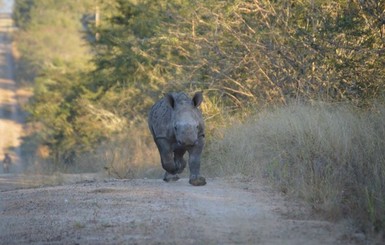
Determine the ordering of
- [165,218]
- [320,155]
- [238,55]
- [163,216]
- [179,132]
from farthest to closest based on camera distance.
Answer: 1. [238,55]
2. [179,132]
3. [320,155]
4. [163,216]
5. [165,218]

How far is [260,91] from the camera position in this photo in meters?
17.5

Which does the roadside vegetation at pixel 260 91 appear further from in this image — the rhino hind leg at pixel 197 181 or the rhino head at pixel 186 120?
the rhino head at pixel 186 120

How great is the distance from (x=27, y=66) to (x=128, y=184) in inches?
2279

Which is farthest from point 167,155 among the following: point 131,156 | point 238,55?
point 131,156

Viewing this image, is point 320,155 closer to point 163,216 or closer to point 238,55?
point 163,216

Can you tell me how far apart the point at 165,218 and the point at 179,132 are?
275 centimetres

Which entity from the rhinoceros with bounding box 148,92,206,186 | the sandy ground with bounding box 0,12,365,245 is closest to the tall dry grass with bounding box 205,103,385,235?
the sandy ground with bounding box 0,12,365,245

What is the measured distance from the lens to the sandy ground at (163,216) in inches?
307

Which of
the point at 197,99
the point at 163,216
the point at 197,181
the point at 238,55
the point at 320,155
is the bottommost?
the point at 197,181

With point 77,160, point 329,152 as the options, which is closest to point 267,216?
point 329,152

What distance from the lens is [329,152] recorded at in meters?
10.8

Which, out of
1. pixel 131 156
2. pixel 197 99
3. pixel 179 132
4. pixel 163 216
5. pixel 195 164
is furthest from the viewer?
pixel 131 156

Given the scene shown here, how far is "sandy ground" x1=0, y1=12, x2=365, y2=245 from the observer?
780 cm

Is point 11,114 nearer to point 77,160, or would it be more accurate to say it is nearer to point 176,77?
point 77,160
